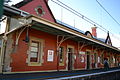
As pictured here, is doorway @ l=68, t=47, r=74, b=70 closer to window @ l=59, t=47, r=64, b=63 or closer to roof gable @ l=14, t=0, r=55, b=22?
window @ l=59, t=47, r=64, b=63

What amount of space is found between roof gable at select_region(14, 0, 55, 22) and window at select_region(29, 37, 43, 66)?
6.38 feet

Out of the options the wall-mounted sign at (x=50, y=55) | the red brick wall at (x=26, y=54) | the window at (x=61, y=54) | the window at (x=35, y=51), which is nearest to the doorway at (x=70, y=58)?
the red brick wall at (x=26, y=54)

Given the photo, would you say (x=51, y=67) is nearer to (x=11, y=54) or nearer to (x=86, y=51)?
(x=11, y=54)

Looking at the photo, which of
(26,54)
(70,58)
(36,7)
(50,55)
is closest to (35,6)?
(36,7)

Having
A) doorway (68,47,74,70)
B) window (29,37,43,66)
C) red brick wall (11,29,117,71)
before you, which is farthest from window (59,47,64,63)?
window (29,37,43,66)

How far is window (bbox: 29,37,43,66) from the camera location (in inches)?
323

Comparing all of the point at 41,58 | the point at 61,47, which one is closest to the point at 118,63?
the point at 61,47

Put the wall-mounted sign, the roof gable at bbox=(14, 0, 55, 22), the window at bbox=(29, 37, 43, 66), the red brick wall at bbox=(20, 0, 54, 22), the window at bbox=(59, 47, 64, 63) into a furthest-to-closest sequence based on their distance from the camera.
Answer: the window at bbox=(59, 47, 64, 63), the wall-mounted sign, the red brick wall at bbox=(20, 0, 54, 22), the roof gable at bbox=(14, 0, 55, 22), the window at bbox=(29, 37, 43, 66)

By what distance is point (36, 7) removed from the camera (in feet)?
30.3

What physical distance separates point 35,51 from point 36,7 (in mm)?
3042

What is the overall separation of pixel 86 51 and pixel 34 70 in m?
7.50

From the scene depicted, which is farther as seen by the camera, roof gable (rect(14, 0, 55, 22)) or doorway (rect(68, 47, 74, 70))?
doorway (rect(68, 47, 74, 70))

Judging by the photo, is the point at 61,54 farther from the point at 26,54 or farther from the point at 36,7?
the point at 36,7

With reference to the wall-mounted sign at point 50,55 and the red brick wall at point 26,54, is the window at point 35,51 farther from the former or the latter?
the wall-mounted sign at point 50,55
